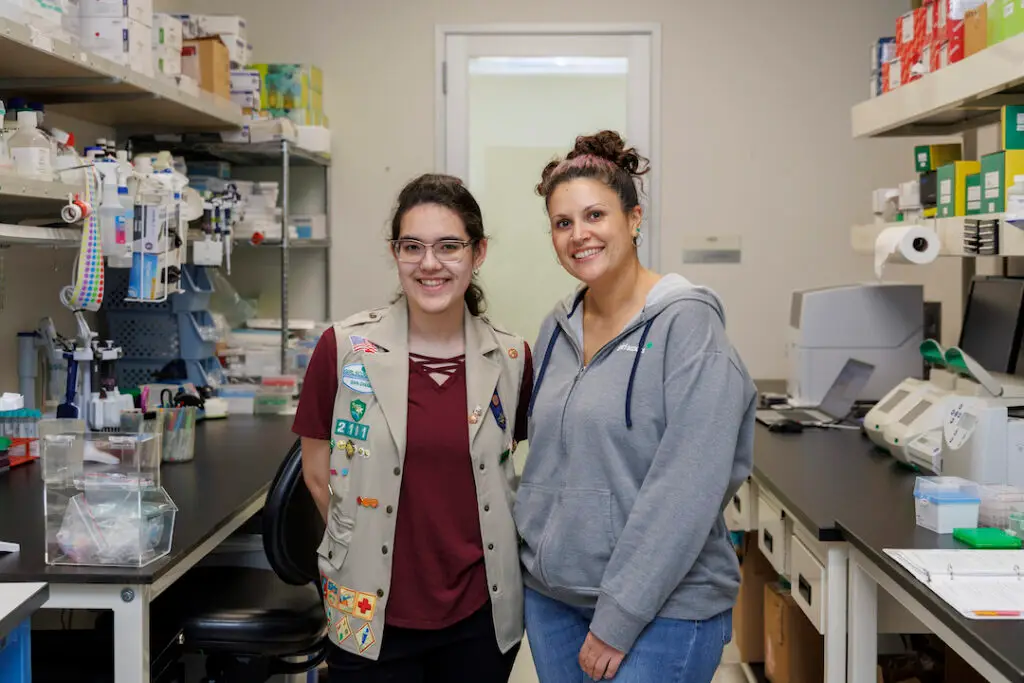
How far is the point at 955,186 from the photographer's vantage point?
8.87 feet

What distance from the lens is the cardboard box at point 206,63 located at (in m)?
3.73

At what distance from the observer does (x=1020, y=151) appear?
2.37 m

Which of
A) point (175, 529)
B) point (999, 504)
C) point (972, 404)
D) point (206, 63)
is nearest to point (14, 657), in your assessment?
point (175, 529)

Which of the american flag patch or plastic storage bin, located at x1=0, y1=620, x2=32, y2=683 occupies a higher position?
the american flag patch

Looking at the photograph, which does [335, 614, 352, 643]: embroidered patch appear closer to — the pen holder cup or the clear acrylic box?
the clear acrylic box

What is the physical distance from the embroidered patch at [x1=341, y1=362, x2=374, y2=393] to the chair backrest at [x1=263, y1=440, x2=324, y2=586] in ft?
1.38

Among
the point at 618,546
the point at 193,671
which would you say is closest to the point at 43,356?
the point at 193,671

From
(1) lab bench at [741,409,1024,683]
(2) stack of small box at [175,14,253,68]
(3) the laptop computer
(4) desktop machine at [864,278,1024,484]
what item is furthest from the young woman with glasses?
(2) stack of small box at [175,14,253,68]

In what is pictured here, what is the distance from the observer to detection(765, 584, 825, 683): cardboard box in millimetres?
2824

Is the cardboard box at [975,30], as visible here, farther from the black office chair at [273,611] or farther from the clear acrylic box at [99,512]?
the clear acrylic box at [99,512]

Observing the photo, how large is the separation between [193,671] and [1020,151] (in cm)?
252

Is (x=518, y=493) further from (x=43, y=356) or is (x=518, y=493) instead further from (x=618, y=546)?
(x=43, y=356)

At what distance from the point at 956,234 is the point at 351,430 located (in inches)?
66.8

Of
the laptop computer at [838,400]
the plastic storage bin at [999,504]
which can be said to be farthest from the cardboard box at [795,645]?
the plastic storage bin at [999,504]
